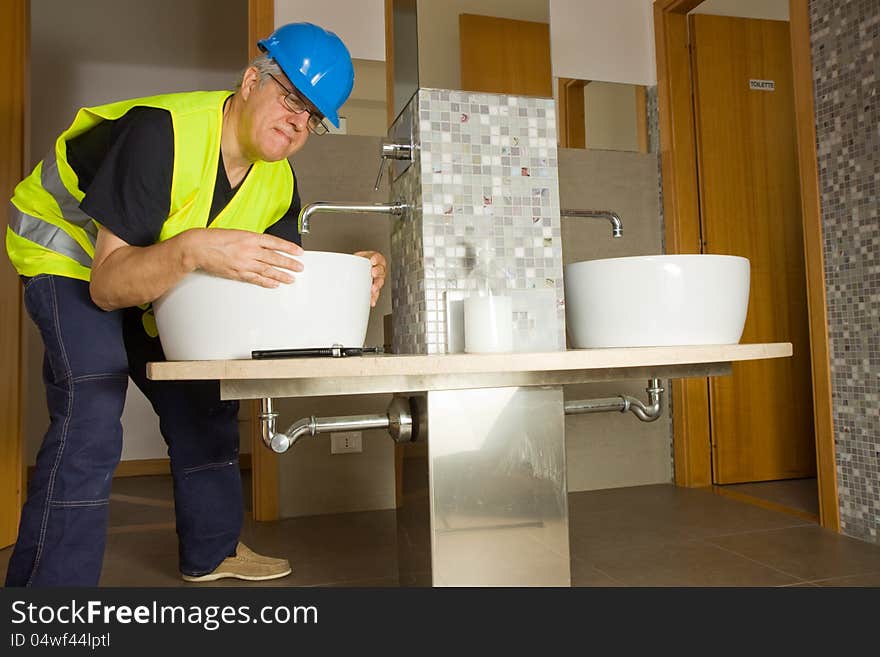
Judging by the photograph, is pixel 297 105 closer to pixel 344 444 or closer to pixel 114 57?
pixel 344 444

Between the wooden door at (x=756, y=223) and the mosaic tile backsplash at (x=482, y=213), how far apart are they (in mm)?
1826

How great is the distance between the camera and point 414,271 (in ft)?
4.22

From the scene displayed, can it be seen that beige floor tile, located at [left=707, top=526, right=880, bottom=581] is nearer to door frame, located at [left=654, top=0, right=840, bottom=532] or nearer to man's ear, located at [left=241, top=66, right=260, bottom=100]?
door frame, located at [left=654, top=0, right=840, bottom=532]

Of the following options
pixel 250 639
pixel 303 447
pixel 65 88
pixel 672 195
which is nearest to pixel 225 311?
pixel 250 639

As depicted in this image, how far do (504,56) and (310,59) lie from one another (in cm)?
→ 34

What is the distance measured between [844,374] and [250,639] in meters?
1.81

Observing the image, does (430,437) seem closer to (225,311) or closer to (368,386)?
(368,386)

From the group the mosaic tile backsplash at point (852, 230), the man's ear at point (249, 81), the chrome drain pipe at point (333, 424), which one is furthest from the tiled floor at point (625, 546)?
the man's ear at point (249, 81)

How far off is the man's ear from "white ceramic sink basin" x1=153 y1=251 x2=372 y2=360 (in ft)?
1.30

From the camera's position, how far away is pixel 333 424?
1.22 metres

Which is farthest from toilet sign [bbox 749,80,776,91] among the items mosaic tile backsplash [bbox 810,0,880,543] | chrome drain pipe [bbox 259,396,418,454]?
chrome drain pipe [bbox 259,396,418,454]

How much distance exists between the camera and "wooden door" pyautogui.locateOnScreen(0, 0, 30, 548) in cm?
211

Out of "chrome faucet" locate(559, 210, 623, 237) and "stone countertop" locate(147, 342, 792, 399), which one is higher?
"chrome faucet" locate(559, 210, 623, 237)

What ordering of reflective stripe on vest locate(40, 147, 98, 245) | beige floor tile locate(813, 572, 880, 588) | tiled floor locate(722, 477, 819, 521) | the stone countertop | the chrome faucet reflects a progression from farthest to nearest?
tiled floor locate(722, 477, 819, 521)
beige floor tile locate(813, 572, 880, 588)
the chrome faucet
reflective stripe on vest locate(40, 147, 98, 245)
the stone countertop
